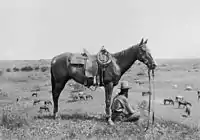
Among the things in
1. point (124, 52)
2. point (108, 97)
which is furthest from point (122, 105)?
point (124, 52)

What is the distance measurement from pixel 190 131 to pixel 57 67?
522 cm

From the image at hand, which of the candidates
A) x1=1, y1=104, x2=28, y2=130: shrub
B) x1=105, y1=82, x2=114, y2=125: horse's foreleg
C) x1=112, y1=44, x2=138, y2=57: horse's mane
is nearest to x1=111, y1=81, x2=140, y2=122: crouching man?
x1=105, y1=82, x2=114, y2=125: horse's foreleg

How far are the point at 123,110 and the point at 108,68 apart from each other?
61.6 inches

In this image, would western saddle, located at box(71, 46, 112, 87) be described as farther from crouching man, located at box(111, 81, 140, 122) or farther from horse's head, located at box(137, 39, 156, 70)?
horse's head, located at box(137, 39, 156, 70)

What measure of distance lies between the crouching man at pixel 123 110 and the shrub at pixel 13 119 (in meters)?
3.16

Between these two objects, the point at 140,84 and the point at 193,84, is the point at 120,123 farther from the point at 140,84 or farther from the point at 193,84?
the point at 193,84

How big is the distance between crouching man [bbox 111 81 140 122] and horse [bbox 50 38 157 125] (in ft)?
0.80

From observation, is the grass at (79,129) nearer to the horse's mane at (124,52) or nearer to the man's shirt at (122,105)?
the man's shirt at (122,105)

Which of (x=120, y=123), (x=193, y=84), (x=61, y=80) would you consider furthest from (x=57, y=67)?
(x=193, y=84)

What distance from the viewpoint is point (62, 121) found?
33.2 feet

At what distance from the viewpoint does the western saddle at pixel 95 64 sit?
32.1 ft

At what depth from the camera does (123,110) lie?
9.77 metres

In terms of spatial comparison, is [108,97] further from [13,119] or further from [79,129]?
[13,119]

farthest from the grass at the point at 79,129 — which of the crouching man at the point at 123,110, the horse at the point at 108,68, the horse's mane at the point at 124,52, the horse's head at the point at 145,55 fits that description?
the horse's mane at the point at 124,52
